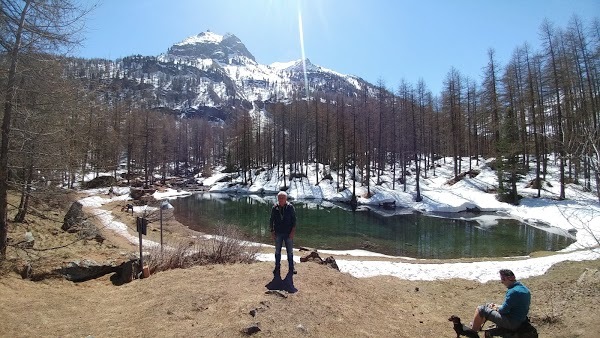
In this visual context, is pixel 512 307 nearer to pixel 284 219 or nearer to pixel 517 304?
pixel 517 304

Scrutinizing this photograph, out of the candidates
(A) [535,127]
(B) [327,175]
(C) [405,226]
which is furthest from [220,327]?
(B) [327,175]

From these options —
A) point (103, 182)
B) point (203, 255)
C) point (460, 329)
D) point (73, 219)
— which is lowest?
point (460, 329)

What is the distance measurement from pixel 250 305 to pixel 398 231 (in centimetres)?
2051

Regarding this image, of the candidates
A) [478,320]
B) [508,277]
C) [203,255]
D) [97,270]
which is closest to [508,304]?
[508,277]

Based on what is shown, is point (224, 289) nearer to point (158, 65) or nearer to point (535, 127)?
point (535, 127)

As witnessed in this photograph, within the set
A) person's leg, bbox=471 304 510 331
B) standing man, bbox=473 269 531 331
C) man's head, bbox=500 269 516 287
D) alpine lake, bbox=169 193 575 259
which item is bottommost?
alpine lake, bbox=169 193 575 259

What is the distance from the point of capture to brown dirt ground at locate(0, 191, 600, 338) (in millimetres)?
5969

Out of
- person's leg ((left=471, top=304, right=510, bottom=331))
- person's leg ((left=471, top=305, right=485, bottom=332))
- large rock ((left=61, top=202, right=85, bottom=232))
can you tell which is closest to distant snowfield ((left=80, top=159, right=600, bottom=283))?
person's leg ((left=471, top=304, right=510, bottom=331))

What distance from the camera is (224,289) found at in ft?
24.6

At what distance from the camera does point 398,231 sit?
25219 mm

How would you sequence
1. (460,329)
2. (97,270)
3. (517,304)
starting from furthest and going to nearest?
1. (97,270)
2. (460,329)
3. (517,304)

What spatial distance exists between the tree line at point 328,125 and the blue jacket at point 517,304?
223 cm

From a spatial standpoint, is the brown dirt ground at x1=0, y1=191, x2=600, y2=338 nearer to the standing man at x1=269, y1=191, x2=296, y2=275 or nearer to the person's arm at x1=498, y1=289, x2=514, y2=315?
the standing man at x1=269, y1=191, x2=296, y2=275

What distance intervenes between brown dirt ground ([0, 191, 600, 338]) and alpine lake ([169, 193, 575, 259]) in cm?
876
